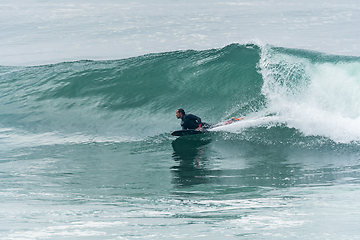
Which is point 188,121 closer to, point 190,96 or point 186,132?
point 186,132

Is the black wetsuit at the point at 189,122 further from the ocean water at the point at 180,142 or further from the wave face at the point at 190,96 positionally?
the wave face at the point at 190,96

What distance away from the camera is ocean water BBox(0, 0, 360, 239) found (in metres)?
5.38

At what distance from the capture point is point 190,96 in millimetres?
14180

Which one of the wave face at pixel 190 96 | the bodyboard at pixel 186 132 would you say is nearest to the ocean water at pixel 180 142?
the wave face at pixel 190 96

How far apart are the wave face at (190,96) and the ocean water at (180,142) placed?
0.06 meters

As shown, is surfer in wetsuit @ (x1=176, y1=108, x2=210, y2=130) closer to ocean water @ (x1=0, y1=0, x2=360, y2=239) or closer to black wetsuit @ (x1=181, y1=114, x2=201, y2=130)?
black wetsuit @ (x1=181, y1=114, x2=201, y2=130)

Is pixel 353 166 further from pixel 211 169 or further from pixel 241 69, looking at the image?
pixel 241 69

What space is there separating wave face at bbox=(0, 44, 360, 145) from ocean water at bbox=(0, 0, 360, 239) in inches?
2.3

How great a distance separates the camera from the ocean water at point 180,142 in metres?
5.38

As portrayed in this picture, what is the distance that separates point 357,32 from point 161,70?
600 inches

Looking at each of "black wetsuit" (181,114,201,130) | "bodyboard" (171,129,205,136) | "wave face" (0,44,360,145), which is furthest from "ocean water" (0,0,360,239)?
"black wetsuit" (181,114,201,130)

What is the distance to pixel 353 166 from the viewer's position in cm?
827

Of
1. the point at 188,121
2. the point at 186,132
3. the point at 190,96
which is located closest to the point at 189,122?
the point at 188,121

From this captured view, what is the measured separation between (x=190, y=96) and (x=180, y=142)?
12.1ft
